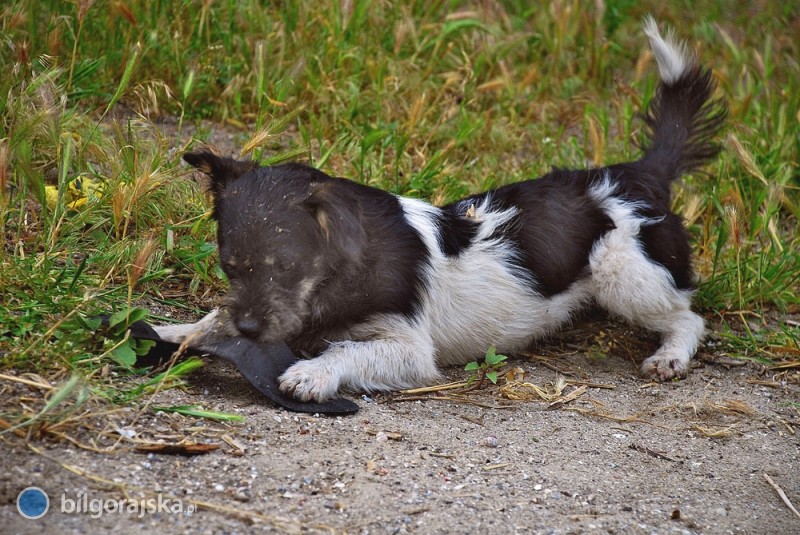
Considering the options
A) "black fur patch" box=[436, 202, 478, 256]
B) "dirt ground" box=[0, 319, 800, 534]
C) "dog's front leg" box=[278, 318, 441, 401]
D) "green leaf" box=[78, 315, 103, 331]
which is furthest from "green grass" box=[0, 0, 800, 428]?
"black fur patch" box=[436, 202, 478, 256]

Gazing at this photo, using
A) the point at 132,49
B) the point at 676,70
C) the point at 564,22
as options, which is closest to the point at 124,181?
the point at 132,49

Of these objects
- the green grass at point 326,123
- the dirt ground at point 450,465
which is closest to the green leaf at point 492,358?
the dirt ground at point 450,465

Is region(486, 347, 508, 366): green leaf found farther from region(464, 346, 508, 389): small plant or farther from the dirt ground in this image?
the dirt ground

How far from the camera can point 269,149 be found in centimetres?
653

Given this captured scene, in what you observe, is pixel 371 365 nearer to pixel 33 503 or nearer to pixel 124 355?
pixel 124 355

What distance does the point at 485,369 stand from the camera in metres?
4.87

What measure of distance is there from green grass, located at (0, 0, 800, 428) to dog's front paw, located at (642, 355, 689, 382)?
50 cm

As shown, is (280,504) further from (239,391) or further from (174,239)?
(174,239)

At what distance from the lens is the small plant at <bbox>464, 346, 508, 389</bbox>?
4.67 meters

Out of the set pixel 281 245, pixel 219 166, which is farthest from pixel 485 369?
pixel 219 166

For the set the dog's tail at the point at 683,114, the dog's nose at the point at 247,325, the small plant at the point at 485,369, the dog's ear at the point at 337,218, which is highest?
the dog's tail at the point at 683,114

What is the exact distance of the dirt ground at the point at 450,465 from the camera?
3133 millimetres

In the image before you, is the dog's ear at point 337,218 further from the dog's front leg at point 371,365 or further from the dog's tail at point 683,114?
the dog's tail at point 683,114

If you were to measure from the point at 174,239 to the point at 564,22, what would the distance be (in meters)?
4.49
